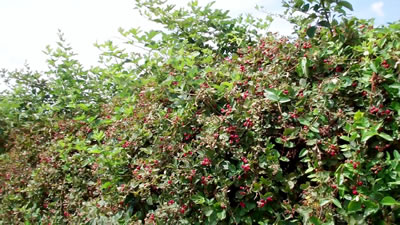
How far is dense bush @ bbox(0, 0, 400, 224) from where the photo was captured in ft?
7.61

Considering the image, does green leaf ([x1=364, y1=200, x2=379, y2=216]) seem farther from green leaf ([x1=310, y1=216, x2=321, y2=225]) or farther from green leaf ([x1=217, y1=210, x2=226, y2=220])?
green leaf ([x1=217, y1=210, x2=226, y2=220])

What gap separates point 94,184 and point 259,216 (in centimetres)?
152

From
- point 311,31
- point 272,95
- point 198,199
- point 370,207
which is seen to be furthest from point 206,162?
point 311,31

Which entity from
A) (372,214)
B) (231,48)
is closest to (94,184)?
(231,48)

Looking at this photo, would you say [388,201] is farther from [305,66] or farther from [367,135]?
[305,66]

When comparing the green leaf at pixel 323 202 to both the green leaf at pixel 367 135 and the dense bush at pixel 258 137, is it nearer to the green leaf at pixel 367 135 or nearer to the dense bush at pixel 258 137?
the dense bush at pixel 258 137

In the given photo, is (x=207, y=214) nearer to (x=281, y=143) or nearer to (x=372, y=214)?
(x=281, y=143)

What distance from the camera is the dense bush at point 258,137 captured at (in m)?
2.32

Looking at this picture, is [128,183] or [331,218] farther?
[128,183]

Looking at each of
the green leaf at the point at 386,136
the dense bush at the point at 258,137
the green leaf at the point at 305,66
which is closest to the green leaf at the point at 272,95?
the dense bush at the point at 258,137

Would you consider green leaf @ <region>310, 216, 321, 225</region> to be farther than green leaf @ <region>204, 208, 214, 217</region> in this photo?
No

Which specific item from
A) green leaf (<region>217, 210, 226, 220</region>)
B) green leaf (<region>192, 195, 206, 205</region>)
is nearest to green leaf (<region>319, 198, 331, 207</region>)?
green leaf (<region>217, 210, 226, 220</region>)

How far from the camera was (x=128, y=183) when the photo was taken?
3.08 meters

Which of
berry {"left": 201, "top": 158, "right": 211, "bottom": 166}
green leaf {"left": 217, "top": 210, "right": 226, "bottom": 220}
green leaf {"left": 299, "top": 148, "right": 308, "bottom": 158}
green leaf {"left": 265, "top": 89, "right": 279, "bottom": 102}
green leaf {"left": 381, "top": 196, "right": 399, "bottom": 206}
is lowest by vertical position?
green leaf {"left": 381, "top": 196, "right": 399, "bottom": 206}
